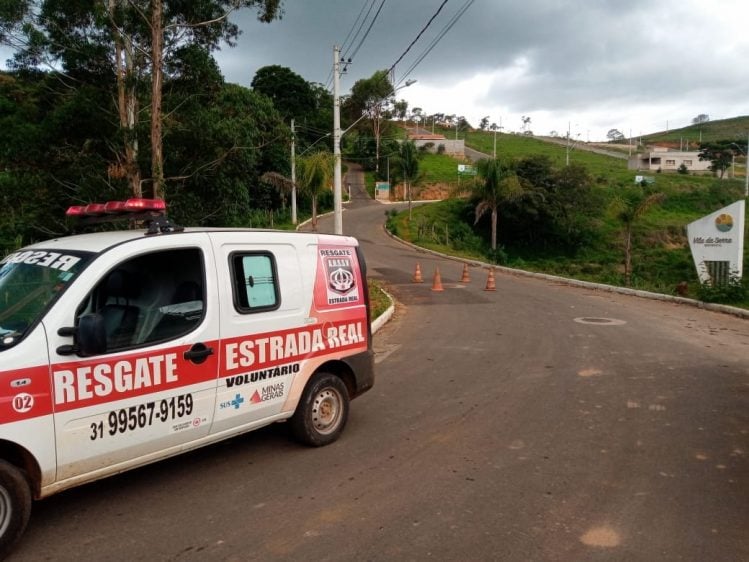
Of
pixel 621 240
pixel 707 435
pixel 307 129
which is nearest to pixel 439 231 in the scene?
pixel 621 240

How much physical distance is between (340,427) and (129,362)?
2.35m

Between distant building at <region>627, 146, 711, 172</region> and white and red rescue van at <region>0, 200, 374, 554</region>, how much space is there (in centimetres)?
10253

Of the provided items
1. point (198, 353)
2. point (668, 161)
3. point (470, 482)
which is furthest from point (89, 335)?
point (668, 161)

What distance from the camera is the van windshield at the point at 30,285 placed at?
370cm

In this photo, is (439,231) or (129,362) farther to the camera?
(439,231)

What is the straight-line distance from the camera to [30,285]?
160 inches

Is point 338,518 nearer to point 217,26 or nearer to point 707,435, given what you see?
point 707,435

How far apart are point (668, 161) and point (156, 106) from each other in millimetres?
103046

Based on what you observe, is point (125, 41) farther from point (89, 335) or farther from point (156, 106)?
point (89, 335)

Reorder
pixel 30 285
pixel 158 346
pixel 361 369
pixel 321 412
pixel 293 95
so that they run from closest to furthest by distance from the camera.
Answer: pixel 30 285 < pixel 158 346 < pixel 321 412 < pixel 361 369 < pixel 293 95

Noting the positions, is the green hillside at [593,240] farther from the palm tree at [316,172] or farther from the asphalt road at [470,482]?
the asphalt road at [470,482]

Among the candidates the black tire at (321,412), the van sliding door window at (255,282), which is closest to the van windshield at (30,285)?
the van sliding door window at (255,282)

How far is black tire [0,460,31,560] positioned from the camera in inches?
137

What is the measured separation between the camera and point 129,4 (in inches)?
510
